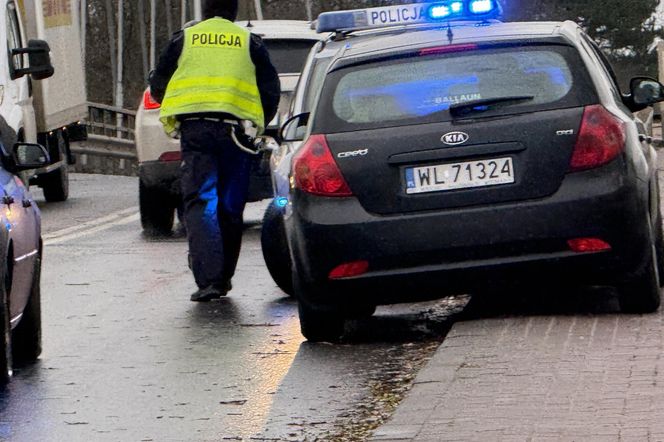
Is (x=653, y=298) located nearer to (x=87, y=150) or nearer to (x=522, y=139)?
(x=522, y=139)

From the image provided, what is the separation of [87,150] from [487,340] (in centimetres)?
2705

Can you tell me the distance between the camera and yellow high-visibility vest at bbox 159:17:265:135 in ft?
36.4

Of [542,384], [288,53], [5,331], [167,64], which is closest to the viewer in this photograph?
[542,384]

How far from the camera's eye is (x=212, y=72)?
36.4 feet

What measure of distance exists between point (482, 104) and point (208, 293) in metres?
2.77

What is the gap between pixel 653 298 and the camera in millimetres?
8953

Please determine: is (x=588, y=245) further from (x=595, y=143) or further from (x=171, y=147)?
(x=171, y=147)

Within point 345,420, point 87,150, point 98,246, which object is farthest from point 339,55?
point 87,150

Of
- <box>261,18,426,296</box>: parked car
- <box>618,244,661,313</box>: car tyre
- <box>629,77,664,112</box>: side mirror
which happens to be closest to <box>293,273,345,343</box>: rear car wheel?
<box>618,244,661,313</box>: car tyre

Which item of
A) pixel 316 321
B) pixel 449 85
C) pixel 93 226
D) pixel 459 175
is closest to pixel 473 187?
pixel 459 175

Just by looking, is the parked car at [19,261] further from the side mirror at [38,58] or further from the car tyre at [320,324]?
the side mirror at [38,58]

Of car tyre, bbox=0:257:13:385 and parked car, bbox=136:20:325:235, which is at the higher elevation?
car tyre, bbox=0:257:13:385

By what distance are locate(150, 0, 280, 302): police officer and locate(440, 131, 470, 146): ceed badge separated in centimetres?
253

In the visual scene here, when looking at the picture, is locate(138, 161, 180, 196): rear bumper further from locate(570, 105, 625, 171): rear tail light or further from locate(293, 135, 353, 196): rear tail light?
locate(570, 105, 625, 171): rear tail light
